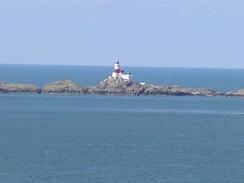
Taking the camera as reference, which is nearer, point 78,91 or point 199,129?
point 199,129

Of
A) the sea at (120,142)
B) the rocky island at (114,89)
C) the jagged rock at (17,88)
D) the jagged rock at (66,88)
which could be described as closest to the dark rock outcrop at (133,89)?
the rocky island at (114,89)

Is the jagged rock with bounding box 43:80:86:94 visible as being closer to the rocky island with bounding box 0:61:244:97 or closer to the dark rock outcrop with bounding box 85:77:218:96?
the rocky island with bounding box 0:61:244:97

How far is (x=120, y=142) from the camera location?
7300cm

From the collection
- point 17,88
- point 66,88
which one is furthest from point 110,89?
point 17,88

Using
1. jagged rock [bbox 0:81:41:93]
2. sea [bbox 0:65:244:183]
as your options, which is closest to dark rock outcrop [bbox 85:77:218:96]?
jagged rock [bbox 0:81:41:93]

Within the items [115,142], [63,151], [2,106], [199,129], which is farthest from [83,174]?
[2,106]

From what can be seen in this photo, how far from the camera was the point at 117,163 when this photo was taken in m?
60.4

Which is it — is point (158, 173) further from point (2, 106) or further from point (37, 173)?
point (2, 106)

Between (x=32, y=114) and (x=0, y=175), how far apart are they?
4686 centimetres

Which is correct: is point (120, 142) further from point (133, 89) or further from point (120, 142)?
point (133, 89)

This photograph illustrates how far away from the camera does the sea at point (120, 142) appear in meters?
56.0

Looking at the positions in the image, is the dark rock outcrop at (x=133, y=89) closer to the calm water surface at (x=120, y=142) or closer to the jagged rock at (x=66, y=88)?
the jagged rock at (x=66, y=88)

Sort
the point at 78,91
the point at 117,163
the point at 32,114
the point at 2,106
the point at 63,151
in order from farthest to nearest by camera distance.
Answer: the point at 78,91 < the point at 2,106 < the point at 32,114 < the point at 63,151 < the point at 117,163

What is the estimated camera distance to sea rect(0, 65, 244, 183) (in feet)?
184
